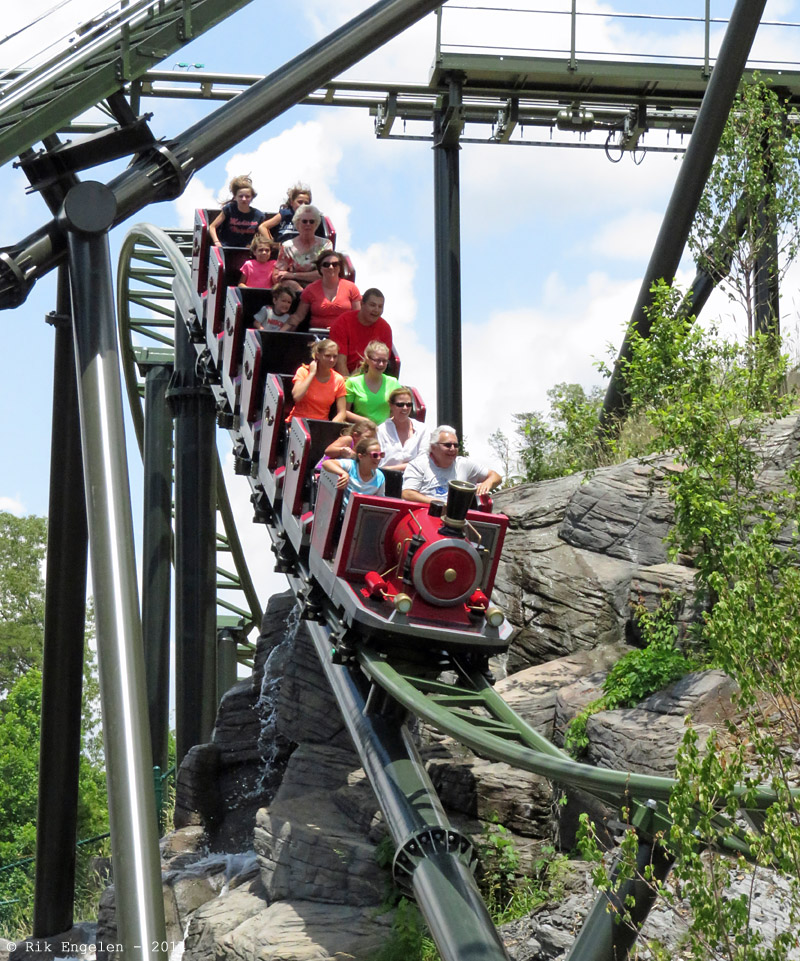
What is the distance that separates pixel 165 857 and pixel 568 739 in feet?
10.7

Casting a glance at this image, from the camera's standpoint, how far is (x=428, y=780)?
17.5 feet

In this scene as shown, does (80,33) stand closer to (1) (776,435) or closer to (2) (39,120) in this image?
(2) (39,120)

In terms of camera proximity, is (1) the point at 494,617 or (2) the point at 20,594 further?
(2) the point at 20,594

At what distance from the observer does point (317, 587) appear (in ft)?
20.7

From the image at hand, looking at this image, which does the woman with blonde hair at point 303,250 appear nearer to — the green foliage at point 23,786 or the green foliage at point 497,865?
the green foliage at point 497,865

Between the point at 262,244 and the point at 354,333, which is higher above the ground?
the point at 262,244

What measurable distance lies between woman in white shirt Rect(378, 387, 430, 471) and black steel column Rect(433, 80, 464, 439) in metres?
5.94

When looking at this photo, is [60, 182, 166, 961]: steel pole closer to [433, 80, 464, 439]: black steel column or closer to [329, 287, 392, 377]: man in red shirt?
[329, 287, 392, 377]: man in red shirt

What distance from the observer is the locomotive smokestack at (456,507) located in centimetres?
549

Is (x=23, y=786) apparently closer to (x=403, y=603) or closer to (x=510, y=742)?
(x=403, y=603)

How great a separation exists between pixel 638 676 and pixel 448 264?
21.0ft

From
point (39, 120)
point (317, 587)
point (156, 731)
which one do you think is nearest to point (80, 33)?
point (39, 120)

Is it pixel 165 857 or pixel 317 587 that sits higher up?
pixel 317 587

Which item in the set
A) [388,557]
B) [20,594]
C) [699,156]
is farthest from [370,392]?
[20,594]
